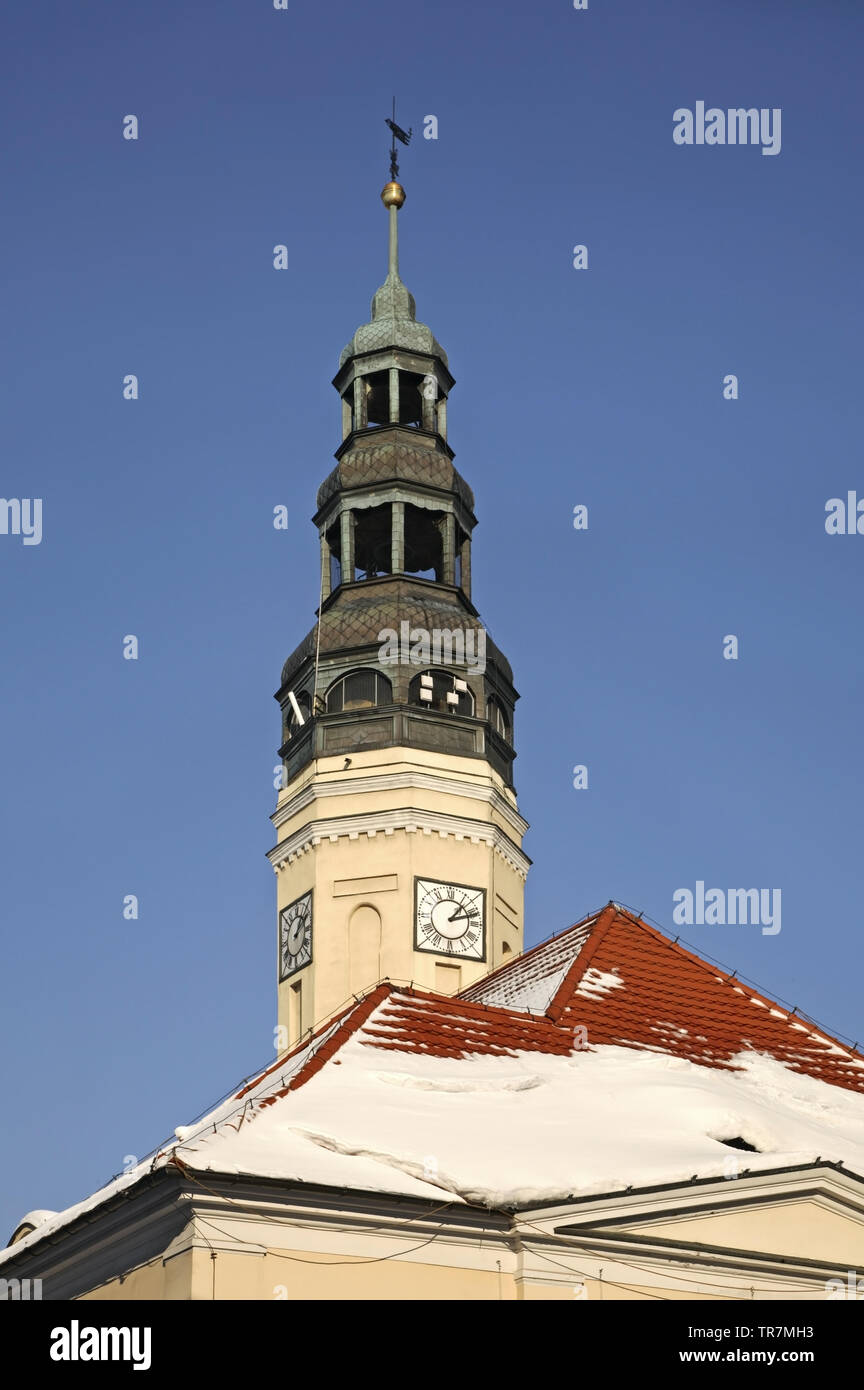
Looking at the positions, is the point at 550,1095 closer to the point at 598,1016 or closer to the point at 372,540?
the point at 598,1016

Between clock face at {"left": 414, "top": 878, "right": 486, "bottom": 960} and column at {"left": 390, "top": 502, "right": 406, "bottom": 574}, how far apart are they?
671cm

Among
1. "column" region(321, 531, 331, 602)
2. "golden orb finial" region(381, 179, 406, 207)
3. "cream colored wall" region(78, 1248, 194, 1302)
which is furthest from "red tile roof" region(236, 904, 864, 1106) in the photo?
"golden orb finial" region(381, 179, 406, 207)

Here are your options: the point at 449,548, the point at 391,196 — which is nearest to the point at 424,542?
the point at 449,548

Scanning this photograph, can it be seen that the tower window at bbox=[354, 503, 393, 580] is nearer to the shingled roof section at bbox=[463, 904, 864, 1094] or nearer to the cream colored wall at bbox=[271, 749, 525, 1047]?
the cream colored wall at bbox=[271, 749, 525, 1047]

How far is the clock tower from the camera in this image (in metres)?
38.2

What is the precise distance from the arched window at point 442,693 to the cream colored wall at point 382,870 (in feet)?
3.60

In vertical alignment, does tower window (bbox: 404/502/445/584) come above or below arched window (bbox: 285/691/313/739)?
above

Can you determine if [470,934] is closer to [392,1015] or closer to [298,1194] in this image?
[392,1015]

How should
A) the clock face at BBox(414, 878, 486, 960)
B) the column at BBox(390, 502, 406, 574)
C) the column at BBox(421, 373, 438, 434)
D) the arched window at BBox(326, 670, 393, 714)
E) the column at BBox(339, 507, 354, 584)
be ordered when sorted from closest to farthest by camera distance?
the clock face at BBox(414, 878, 486, 960), the arched window at BBox(326, 670, 393, 714), the column at BBox(390, 502, 406, 574), the column at BBox(339, 507, 354, 584), the column at BBox(421, 373, 438, 434)

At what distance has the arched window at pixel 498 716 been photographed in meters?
41.1

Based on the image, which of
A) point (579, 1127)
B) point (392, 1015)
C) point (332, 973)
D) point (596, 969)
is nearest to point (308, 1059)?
point (392, 1015)

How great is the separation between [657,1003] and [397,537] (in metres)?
14.7

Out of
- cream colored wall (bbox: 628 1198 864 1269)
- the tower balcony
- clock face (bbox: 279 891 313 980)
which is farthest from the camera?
the tower balcony
